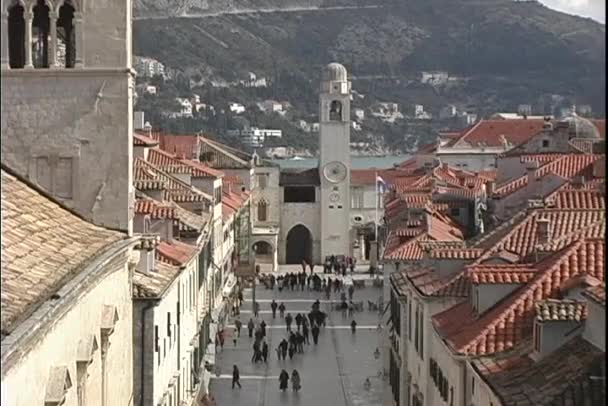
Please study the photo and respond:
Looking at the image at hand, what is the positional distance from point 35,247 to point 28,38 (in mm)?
7532

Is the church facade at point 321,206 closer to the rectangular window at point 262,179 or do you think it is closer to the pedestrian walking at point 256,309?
the rectangular window at point 262,179

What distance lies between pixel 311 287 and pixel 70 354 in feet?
234

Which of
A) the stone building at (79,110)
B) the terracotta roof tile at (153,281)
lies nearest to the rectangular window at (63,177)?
the stone building at (79,110)

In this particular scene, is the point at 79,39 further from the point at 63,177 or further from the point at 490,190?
the point at 490,190

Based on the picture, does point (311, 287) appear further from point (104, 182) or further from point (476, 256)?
point (104, 182)

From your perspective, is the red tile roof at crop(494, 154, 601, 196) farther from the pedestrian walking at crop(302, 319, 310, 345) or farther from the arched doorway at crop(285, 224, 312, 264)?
the arched doorway at crop(285, 224, 312, 264)

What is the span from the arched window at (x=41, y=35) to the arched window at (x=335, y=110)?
86438 millimetres

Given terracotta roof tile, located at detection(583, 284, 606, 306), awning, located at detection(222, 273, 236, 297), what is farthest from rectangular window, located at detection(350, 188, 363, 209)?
terracotta roof tile, located at detection(583, 284, 606, 306)

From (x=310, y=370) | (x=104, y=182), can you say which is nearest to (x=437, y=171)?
(x=310, y=370)

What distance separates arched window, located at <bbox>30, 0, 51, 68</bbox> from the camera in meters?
23.0

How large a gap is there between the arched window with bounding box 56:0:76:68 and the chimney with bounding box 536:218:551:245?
37.3 ft

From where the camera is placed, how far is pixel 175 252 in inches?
1508

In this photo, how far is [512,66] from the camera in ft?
145

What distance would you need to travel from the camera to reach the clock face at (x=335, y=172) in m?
107
